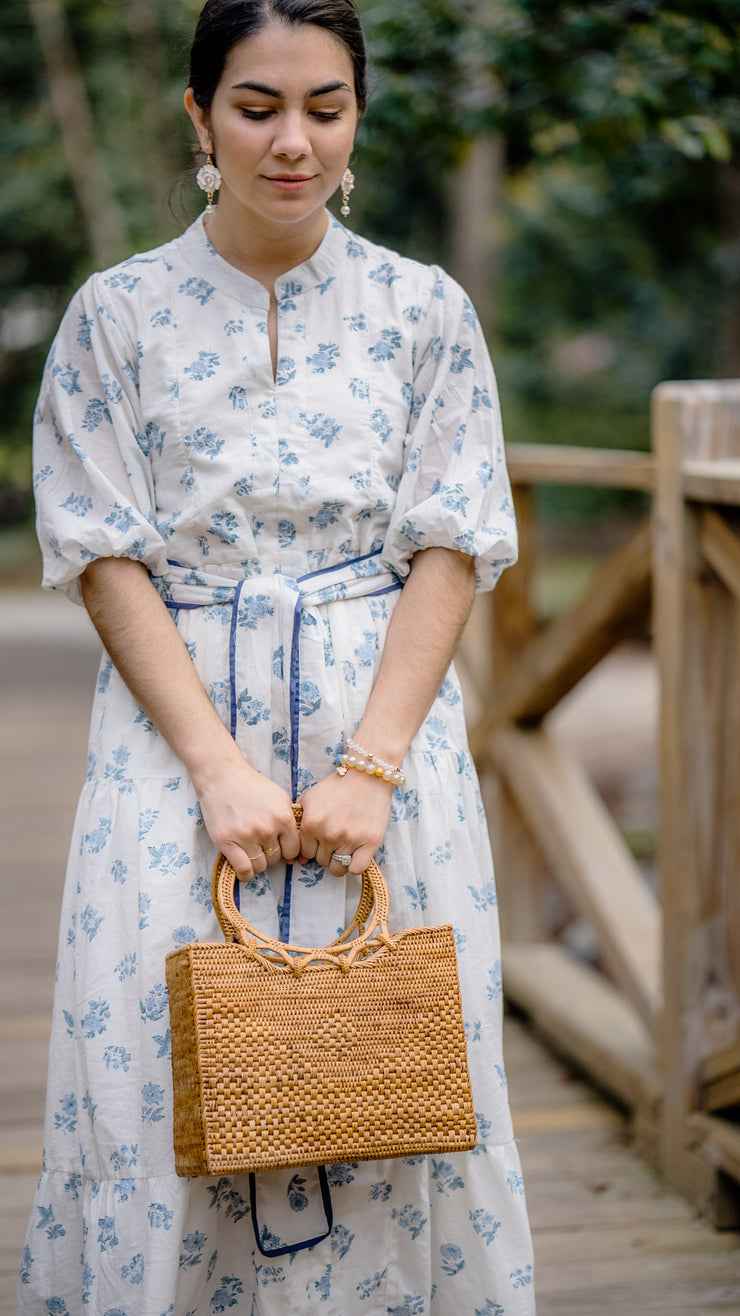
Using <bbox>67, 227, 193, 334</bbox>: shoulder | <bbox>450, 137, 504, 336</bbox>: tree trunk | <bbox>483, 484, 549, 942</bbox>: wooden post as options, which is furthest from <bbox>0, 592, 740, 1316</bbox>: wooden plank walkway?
<bbox>450, 137, 504, 336</bbox>: tree trunk

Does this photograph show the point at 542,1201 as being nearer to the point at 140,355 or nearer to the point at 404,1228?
the point at 404,1228

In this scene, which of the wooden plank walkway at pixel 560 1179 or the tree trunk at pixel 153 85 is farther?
the tree trunk at pixel 153 85

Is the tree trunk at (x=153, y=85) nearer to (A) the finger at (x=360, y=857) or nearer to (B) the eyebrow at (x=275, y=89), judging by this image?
(B) the eyebrow at (x=275, y=89)

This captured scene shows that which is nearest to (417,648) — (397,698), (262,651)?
(397,698)

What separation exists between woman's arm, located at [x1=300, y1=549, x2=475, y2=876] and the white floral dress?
36 millimetres

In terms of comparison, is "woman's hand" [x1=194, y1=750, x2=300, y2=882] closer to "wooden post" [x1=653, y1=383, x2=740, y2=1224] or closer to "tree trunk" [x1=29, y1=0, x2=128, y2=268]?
"wooden post" [x1=653, y1=383, x2=740, y2=1224]

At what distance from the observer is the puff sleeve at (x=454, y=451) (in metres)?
1.53

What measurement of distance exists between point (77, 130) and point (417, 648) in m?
12.7

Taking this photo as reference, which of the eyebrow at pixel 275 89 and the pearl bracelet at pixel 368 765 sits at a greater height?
the eyebrow at pixel 275 89

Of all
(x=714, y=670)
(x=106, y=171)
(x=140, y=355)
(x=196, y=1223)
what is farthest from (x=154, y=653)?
(x=106, y=171)

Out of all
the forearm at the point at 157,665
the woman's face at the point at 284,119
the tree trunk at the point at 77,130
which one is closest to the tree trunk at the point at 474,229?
the tree trunk at the point at 77,130

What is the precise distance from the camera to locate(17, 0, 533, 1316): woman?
146cm

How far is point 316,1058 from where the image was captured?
4.52 ft

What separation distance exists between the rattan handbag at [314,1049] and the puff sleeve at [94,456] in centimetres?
37
